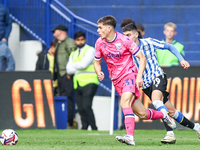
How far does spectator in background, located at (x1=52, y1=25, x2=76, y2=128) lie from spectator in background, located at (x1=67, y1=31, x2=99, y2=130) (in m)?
0.44

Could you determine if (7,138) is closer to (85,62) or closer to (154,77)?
(154,77)

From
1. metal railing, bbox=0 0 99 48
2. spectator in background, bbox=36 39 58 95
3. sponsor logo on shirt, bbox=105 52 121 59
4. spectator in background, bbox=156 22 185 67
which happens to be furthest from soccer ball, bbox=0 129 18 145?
metal railing, bbox=0 0 99 48

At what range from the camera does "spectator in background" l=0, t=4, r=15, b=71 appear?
11.7m

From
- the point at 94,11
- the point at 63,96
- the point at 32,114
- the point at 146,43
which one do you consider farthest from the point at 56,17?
the point at 146,43

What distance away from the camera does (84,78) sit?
439 inches

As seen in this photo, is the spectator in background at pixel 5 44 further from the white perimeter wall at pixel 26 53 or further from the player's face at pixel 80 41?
the player's face at pixel 80 41

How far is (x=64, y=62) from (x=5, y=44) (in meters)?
1.49

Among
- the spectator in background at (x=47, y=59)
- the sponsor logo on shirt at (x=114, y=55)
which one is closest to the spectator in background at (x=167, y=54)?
the spectator in background at (x=47, y=59)

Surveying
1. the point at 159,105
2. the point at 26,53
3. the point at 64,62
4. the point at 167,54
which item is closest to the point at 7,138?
the point at 159,105

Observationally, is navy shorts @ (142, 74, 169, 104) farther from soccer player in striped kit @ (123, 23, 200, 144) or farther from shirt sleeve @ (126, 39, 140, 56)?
shirt sleeve @ (126, 39, 140, 56)

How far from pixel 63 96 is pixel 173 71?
271cm

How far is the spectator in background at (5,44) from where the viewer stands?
11.7 meters

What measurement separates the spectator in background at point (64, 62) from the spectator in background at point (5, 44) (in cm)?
110

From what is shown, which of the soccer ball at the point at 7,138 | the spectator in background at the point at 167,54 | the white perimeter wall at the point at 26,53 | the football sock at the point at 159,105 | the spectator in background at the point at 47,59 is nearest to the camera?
the soccer ball at the point at 7,138
